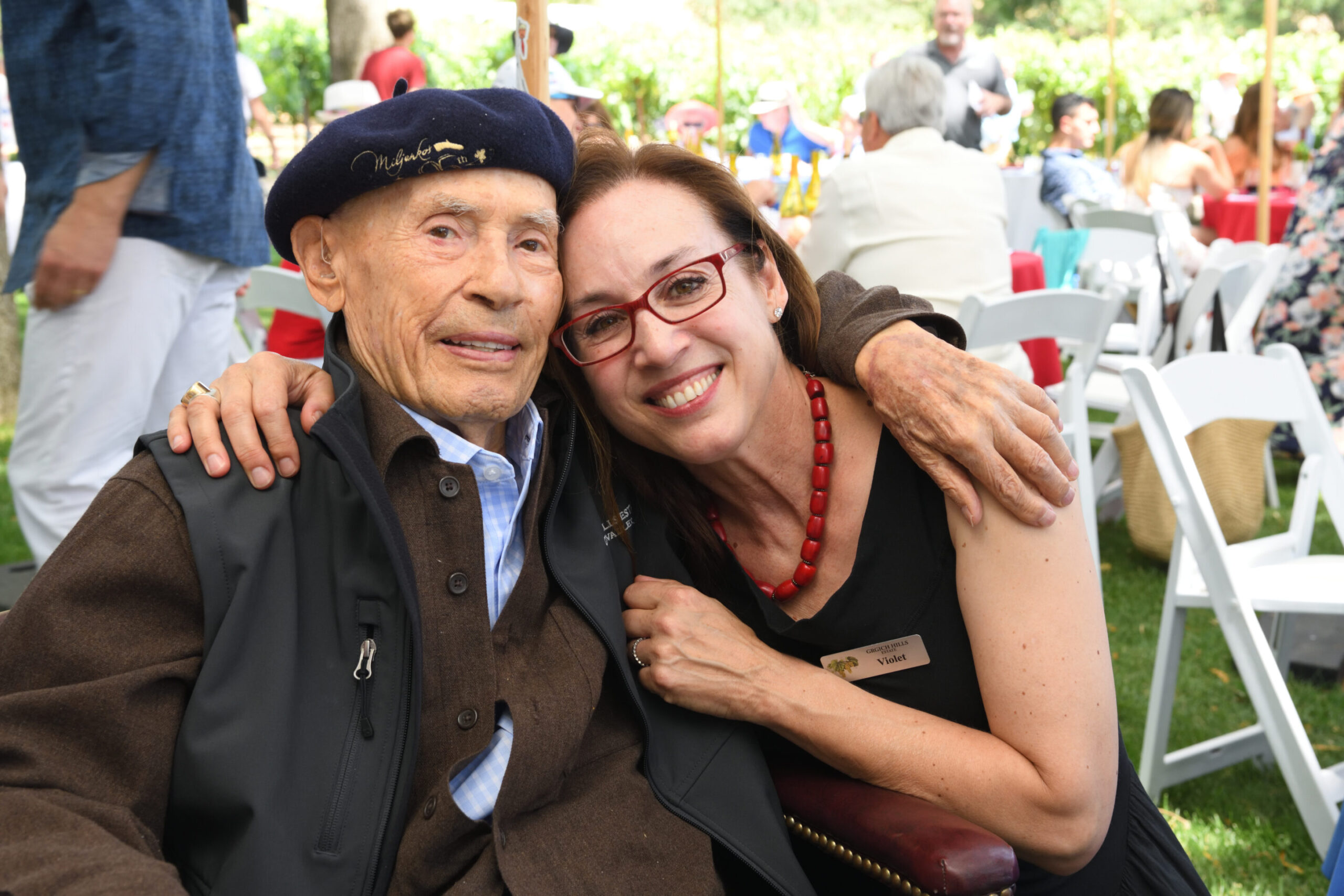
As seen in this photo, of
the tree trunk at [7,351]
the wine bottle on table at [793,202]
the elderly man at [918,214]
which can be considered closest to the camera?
the elderly man at [918,214]

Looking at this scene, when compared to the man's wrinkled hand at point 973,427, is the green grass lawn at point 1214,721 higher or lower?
lower

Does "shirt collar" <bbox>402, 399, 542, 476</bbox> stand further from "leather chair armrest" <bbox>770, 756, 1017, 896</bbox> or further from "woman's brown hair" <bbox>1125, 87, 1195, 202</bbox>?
"woman's brown hair" <bbox>1125, 87, 1195, 202</bbox>

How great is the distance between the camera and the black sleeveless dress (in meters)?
1.91

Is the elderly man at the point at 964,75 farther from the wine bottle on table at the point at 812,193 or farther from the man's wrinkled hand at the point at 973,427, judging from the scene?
the man's wrinkled hand at the point at 973,427

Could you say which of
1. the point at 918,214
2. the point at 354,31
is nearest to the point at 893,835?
the point at 918,214

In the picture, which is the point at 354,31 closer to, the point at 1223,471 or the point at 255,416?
the point at 1223,471

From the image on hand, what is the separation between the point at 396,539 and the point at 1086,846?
121cm

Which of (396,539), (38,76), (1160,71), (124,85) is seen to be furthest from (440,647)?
(1160,71)

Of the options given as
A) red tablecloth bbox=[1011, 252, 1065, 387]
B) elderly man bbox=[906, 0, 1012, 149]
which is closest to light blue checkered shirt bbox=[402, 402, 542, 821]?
red tablecloth bbox=[1011, 252, 1065, 387]

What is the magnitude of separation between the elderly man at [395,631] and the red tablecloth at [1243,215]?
286 inches

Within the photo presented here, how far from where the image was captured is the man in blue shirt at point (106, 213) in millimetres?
2604

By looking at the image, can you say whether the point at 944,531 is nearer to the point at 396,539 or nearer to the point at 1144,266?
the point at 396,539

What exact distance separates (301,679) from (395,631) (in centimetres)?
14

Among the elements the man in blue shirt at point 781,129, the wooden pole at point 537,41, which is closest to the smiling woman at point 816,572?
the wooden pole at point 537,41
